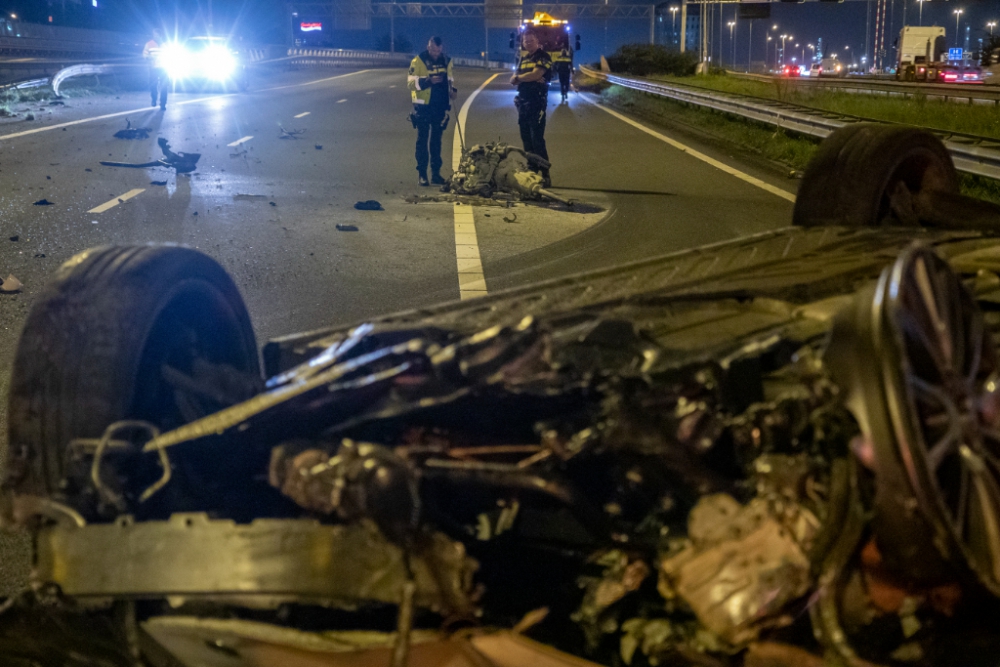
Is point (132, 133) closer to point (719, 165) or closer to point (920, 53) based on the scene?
point (719, 165)

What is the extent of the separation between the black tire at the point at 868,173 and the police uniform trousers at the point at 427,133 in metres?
8.04

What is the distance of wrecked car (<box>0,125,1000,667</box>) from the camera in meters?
2.05

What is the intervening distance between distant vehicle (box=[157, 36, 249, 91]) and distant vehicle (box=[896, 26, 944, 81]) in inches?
1353

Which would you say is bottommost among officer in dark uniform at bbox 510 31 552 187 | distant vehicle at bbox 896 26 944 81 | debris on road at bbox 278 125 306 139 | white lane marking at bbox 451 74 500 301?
white lane marking at bbox 451 74 500 301

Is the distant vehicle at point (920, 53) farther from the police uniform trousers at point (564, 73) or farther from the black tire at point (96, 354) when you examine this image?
the black tire at point (96, 354)

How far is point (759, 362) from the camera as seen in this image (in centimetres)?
227

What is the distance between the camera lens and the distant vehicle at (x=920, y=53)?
50.1 metres

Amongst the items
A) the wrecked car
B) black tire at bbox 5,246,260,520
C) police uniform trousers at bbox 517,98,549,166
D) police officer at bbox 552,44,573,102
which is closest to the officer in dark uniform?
police uniform trousers at bbox 517,98,549,166

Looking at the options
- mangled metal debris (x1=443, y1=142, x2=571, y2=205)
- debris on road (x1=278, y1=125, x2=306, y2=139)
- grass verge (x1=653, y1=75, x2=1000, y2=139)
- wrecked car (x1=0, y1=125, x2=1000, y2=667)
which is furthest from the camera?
debris on road (x1=278, y1=125, x2=306, y2=139)

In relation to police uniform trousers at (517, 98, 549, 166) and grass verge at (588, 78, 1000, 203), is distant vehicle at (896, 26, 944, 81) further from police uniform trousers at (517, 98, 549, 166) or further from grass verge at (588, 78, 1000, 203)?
police uniform trousers at (517, 98, 549, 166)

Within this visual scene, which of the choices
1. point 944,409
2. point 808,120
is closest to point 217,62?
point 808,120

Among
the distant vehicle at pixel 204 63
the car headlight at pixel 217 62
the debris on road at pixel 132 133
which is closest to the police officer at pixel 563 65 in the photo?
the distant vehicle at pixel 204 63

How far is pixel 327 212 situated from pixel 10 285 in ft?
12.0

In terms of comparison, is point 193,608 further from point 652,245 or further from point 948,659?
point 652,245
